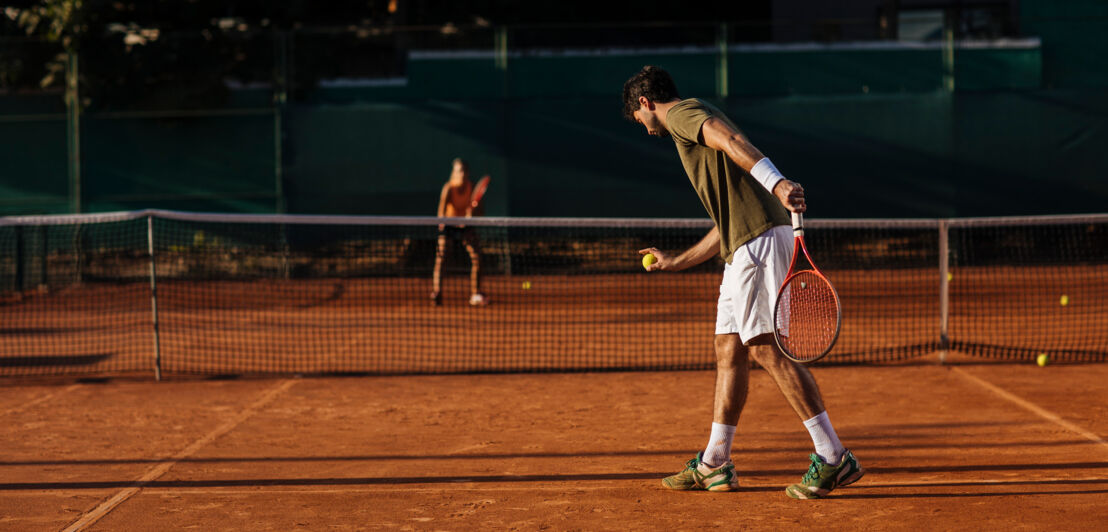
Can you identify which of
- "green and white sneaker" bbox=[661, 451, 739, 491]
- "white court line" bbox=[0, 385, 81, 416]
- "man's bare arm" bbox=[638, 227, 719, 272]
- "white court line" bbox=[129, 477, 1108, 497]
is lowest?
"white court line" bbox=[129, 477, 1108, 497]

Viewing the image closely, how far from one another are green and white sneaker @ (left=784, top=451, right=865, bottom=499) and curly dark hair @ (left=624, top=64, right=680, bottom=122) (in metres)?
1.58

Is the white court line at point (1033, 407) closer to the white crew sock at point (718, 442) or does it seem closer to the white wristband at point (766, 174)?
the white crew sock at point (718, 442)

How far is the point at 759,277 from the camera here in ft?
15.0

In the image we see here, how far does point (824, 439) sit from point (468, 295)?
29.0 ft

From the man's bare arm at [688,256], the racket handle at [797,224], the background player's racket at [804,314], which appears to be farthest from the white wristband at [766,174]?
the man's bare arm at [688,256]

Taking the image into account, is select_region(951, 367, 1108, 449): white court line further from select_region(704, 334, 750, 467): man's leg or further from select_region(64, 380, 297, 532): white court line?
select_region(64, 380, 297, 532): white court line

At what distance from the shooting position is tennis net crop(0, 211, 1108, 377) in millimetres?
8750

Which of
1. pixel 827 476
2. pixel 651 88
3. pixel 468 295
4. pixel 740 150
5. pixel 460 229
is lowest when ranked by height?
pixel 827 476

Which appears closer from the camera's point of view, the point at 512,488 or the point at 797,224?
the point at 797,224

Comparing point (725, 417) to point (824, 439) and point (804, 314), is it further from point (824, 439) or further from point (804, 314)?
point (804, 314)

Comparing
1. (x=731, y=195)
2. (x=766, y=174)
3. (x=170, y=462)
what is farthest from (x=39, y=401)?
(x=766, y=174)

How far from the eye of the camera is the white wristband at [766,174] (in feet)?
13.3

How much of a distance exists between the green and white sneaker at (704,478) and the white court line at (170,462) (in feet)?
7.67

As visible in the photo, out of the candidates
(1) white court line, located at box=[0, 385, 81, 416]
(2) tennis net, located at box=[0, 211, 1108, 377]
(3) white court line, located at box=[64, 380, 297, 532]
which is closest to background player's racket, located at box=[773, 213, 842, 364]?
(3) white court line, located at box=[64, 380, 297, 532]
